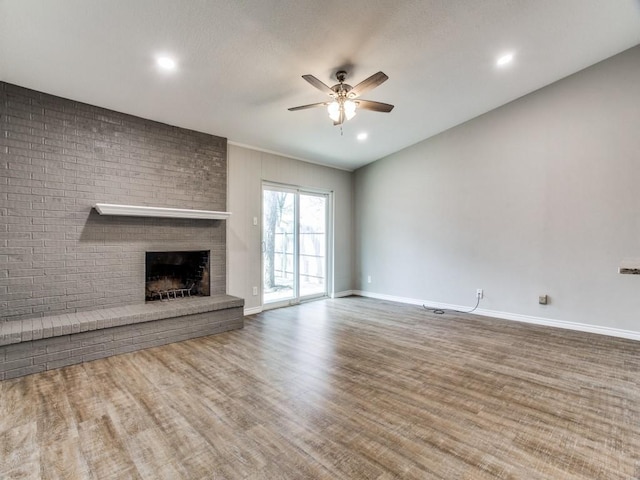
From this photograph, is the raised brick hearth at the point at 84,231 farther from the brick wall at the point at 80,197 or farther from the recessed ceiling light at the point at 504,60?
the recessed ceiling light at the point at 504,60

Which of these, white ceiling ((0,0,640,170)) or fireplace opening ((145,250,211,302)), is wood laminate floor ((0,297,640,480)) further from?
white ceiling ((0,0,640,170))

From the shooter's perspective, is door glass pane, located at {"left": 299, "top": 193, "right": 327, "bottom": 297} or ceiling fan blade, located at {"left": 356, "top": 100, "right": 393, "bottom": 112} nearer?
ceiling fan blade, located at {"left": 356, "top": 100, "right": 393, "bottom": 112}

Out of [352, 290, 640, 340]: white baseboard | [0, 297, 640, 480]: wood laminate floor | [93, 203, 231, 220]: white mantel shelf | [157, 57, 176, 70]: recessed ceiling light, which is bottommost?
[0, 297, 640, 480]: wood laminate floor

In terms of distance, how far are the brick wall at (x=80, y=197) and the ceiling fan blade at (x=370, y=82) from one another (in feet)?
8.15

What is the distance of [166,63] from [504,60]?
354cm

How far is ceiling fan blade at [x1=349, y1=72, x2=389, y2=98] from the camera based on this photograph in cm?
263

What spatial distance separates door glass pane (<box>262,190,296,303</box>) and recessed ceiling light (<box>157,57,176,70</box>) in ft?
8.06

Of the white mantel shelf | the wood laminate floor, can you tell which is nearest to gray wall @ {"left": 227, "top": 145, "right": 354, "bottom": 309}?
A: the white mantel shelf

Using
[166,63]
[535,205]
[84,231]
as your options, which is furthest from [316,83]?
[535,205]

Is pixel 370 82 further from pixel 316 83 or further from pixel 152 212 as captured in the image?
pixel 152 212

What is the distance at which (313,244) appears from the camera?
237 inches

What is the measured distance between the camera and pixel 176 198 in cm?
416

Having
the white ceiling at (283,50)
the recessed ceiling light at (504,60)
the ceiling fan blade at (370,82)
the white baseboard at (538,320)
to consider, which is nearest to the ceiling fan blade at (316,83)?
the ceiling fan blade at (370,82)

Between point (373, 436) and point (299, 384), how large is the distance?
839 millimetres
